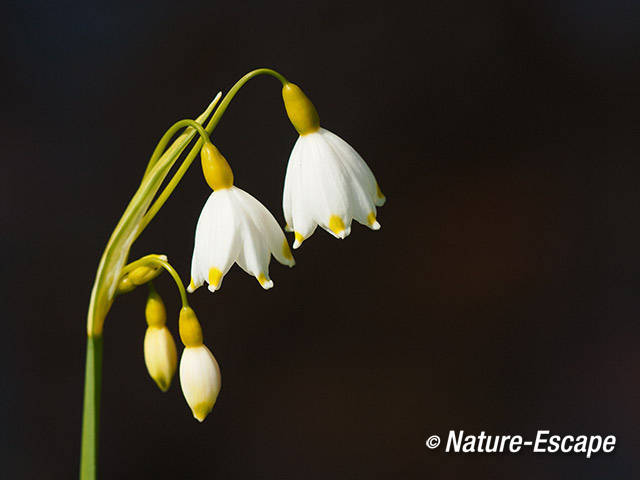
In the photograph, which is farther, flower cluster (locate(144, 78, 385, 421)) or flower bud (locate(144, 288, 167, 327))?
flower bud (locate(144, 288, 167, 327))

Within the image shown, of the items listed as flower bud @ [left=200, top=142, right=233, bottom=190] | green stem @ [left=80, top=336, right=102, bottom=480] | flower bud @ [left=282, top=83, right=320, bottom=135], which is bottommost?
green stem @ [left=80, top=336, right=102, bottom=480]

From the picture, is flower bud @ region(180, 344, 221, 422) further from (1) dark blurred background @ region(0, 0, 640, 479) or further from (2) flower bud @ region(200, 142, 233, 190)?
(1) dark blurred background @ region(0, 0, 640, 479)

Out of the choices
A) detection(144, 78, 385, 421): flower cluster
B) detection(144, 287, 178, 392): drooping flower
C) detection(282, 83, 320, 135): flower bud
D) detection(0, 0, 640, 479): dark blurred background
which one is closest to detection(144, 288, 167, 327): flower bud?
detection(144, 287, 178, 392): drooping flower

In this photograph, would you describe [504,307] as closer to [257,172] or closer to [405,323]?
[405,323]

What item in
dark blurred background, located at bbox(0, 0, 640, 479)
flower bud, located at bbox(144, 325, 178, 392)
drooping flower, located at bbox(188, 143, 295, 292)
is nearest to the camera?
drooping flower, located at bbox(188, 143, 295, 292)

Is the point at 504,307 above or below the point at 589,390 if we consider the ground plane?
above

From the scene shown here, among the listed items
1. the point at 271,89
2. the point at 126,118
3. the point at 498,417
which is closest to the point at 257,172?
the point at 271,89

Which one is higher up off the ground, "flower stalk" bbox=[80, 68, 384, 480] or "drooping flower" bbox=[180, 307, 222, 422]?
"flower stalk" bbox=[80, 68, 384, 480]

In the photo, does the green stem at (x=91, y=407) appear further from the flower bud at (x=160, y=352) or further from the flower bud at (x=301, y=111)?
the flower bud at (x=301, y=111)
